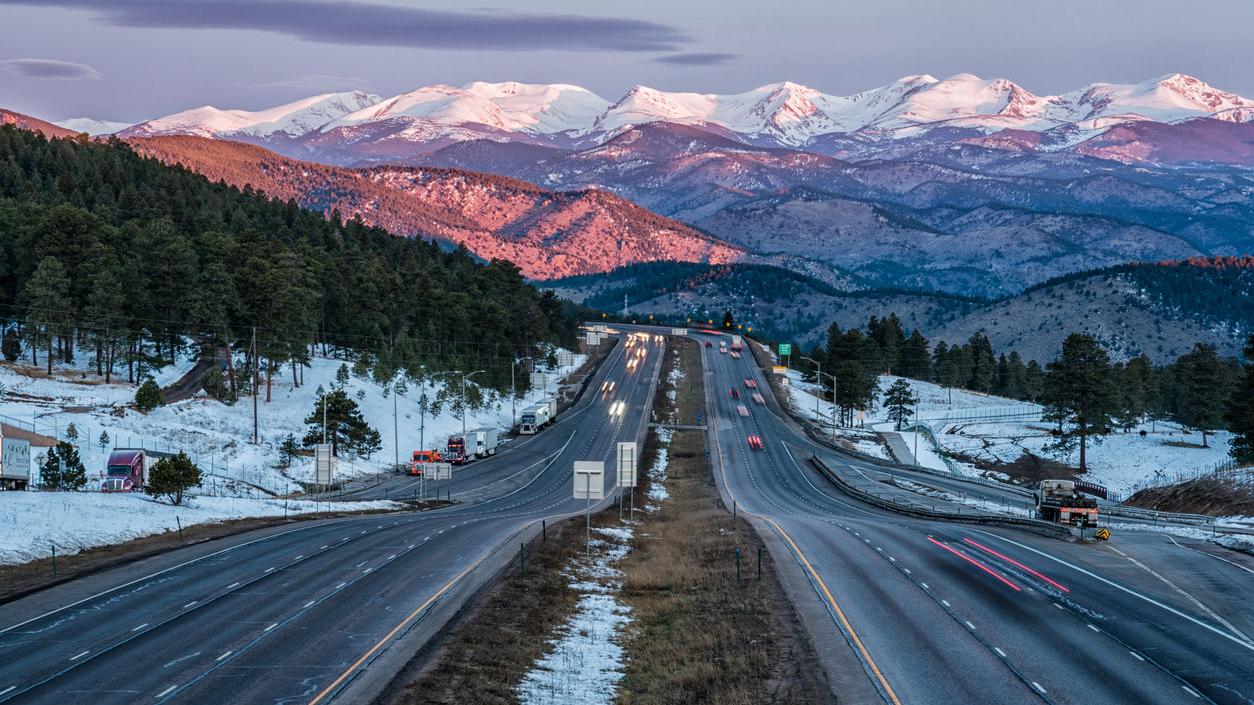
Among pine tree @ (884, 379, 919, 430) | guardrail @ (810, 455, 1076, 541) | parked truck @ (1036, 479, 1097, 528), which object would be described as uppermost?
pine tree @ (884, 379, 919, 430)

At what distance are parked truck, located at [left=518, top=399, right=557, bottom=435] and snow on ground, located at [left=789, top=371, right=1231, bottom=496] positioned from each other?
133 ft

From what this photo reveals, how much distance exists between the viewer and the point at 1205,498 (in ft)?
267

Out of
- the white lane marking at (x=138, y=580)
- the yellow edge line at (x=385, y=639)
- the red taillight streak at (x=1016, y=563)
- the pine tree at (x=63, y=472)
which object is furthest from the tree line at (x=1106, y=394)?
the pine tree at (x=63, y=472)

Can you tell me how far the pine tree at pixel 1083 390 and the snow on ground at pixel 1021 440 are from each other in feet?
16.1

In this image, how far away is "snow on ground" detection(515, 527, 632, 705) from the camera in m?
30.6

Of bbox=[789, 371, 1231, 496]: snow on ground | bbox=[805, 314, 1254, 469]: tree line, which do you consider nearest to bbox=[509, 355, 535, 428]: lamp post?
bbox=[805, 314, 1254, 469]: tree line

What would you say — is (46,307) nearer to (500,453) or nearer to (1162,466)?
(500,453)

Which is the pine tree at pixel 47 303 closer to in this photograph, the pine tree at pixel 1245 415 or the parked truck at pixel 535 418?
the parked truck at pixel 535 418

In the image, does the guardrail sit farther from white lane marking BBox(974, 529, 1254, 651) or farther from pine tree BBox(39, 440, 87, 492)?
pine tree BBox(39, 440, 87, 492)

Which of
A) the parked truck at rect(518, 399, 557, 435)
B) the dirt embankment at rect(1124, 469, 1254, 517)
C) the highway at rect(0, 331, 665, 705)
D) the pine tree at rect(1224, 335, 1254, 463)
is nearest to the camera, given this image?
the highway at rect(0, 331, 665, 705)

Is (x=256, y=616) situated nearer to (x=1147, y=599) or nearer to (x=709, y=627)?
(x=709, y=627)

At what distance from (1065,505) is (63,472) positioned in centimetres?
6535

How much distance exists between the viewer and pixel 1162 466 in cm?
11756

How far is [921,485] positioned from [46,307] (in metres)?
86.0
